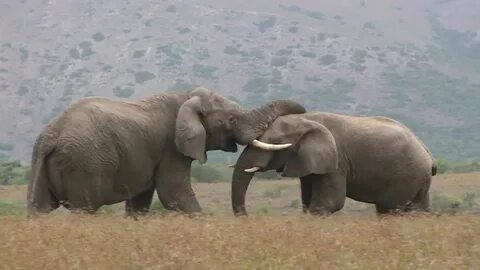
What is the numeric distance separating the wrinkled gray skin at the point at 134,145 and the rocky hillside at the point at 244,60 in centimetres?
6277

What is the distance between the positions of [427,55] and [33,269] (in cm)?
11295

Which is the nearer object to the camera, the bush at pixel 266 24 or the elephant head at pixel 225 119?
the elephant head at pixel 225 119

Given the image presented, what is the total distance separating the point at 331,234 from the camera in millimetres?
8922

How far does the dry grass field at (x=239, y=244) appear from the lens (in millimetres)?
7000

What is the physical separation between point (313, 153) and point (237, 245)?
6.97 metres

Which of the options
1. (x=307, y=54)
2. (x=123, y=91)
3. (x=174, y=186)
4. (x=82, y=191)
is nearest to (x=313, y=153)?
(x=174, y=186)

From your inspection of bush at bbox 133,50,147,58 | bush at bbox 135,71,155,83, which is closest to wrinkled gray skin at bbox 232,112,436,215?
bush at bbox 135,71,155,83

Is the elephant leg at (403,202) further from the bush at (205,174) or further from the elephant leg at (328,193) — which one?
the bush at (205,174)

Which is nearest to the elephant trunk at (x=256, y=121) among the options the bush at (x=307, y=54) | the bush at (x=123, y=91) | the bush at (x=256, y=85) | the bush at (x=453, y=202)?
the bush at (x=453, y=202)

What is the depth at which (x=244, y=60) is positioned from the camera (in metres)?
108

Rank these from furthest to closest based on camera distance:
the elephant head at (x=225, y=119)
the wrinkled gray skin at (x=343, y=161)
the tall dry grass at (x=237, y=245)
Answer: the elephant head at (x=225, y=119) → the wrinkled gray skin at (x=343, y=161) → the tall dry grass at (x=237, y=245)

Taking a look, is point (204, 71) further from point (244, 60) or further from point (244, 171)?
point (244, 171)

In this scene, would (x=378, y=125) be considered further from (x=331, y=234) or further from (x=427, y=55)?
(x=427, y=55)

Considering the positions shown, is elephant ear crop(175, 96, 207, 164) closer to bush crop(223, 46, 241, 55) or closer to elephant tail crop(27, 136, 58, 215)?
elephant tail crop(27, 136, 58, 215)
